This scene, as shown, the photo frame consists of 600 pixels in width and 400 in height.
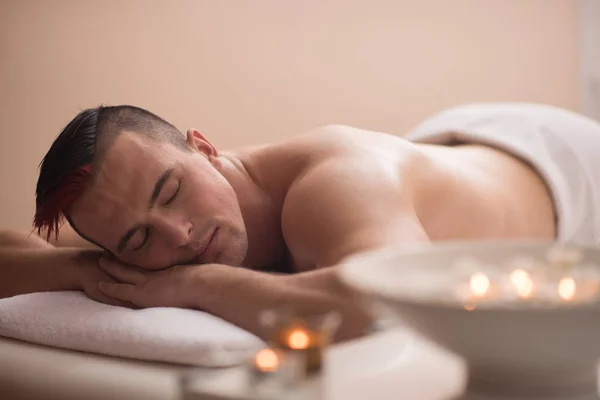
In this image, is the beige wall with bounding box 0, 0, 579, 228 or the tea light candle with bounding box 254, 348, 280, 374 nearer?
the tea light candle with bounding box 254, 348, 280, 374

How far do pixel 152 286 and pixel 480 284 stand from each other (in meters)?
0.67

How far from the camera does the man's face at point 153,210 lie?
115 cm

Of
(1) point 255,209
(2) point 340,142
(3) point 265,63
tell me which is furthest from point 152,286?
(3) point 265,63

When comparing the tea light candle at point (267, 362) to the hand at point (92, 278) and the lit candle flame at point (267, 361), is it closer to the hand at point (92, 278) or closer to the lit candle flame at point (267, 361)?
the lit candle flame at point (267, 361)

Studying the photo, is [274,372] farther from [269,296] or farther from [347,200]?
[347,200]

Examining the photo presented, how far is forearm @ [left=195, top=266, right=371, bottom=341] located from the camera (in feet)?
3.02

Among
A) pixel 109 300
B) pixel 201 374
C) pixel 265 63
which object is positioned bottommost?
pixel 109 300

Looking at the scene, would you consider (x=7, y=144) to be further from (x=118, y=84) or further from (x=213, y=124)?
(x=213, y=124)

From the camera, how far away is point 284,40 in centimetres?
219

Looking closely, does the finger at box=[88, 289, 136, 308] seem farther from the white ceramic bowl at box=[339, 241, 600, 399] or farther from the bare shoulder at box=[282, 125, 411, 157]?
the white ceramic bowl at box=[339, 241, 600, 399]

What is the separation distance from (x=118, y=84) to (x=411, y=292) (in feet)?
5.69

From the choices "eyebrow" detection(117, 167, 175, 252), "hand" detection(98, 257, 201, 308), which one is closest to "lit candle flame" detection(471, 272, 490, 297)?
"hand" detection(98, 257, 201, 308)

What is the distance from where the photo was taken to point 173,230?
1.14m

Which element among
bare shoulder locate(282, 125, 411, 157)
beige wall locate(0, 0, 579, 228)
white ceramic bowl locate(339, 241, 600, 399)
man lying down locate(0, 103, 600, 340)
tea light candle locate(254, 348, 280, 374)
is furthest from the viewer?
beige wall locate(0, 0, 579, 228)
